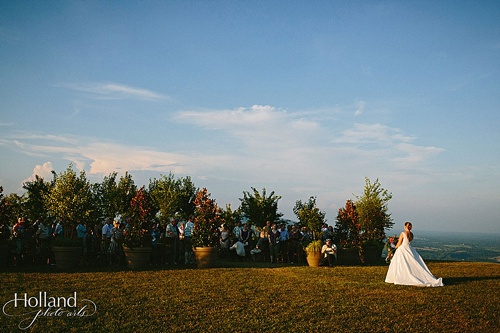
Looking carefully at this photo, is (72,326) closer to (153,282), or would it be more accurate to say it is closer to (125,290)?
(125,290)

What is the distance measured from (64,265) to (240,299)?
7.97 metres

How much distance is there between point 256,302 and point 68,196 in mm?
51645

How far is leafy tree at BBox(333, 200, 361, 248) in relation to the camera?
1972 cm

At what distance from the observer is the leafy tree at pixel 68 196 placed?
169 ft

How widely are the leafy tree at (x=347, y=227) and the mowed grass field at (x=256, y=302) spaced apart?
6.44 meters

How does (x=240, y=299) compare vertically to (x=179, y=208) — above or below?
below

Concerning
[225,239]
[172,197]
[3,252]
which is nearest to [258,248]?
[225,239]

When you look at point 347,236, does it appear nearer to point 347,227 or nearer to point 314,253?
point 347,227

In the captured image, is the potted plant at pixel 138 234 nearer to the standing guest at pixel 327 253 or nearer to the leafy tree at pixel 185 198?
the standing guest at pixel 327 253

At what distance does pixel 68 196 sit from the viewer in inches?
2138

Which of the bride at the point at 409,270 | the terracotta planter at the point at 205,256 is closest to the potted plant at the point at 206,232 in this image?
the terracotta planter at the point at 205,256

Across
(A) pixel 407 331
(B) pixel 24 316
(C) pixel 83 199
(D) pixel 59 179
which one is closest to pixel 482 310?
(A) pixel 407 331

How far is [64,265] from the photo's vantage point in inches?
553

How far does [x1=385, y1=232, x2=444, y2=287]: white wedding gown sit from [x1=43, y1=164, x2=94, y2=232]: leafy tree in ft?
146
